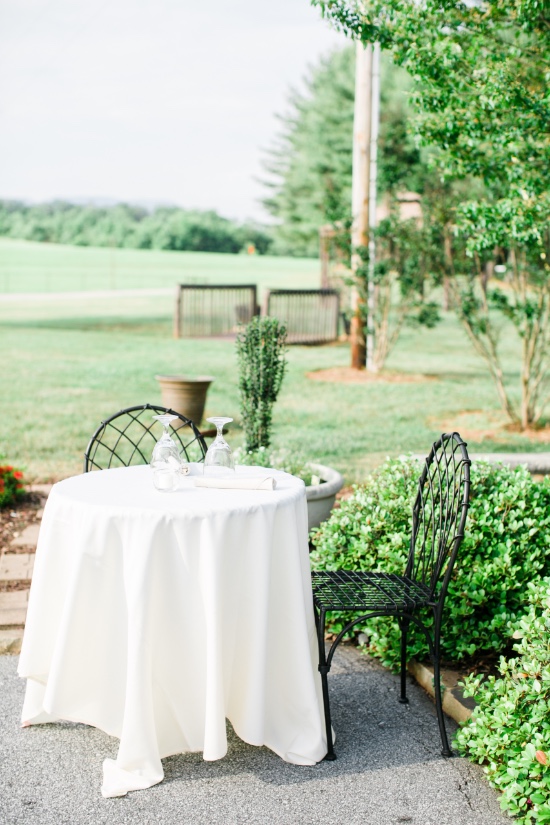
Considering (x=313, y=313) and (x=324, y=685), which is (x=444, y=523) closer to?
(x=324, y=685)

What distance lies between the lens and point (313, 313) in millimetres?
19594

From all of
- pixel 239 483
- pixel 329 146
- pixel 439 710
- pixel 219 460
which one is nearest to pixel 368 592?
pixel 439 710

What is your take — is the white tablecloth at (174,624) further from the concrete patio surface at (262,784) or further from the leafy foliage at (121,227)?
the leafy foliage at (121,227)

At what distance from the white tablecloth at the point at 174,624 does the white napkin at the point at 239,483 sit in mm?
49

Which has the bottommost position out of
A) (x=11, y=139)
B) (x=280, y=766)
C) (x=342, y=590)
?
(x=280, y=766)

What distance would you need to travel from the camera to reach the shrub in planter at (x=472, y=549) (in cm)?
409

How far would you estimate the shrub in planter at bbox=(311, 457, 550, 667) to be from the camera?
4.09 meters

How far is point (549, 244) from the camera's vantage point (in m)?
9.22

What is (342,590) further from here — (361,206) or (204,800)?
(361,206)

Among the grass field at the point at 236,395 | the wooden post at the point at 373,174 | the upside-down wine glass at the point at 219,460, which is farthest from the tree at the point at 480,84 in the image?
the wooden post at the point at 373,174

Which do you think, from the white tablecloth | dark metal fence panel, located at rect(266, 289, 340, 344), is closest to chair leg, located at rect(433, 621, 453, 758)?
the white tablecloth

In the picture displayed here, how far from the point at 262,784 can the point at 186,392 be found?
6.47m

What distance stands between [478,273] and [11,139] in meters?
67.1

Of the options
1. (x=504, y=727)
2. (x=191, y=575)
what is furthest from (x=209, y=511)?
(x=504, y=727)
